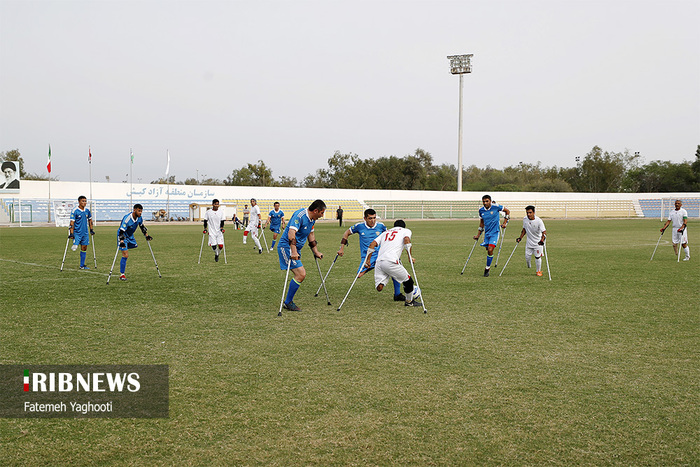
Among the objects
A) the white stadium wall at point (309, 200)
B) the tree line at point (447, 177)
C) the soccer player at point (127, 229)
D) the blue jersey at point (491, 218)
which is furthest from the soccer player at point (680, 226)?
the tree line at point (447, 177)

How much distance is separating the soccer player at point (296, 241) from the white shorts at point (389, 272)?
1120 mm

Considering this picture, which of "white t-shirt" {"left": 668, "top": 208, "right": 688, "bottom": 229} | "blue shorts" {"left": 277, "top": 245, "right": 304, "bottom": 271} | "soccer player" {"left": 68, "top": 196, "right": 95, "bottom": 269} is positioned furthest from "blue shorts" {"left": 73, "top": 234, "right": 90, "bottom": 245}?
"white t-shirt" {"left": 668, "top": 208, "right": 688, "bottom": 229}

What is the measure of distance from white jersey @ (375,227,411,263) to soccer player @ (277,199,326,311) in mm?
1164

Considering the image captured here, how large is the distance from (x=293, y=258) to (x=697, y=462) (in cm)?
667

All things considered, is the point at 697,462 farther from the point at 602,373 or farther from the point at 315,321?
the point at 315,321

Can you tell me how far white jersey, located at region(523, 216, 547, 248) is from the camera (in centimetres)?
1435

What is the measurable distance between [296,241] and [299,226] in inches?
17.7

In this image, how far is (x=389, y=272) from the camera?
970 cm

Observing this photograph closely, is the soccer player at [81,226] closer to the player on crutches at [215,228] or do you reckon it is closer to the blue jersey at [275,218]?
the player on crutches at [215,228]

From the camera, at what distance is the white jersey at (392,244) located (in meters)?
9.65

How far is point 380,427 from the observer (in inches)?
184

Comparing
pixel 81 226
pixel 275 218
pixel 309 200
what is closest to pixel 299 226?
pixel 81 226

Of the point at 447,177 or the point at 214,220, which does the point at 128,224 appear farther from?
the point at 447,177

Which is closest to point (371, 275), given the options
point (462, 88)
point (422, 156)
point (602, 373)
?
point (602, 373)
